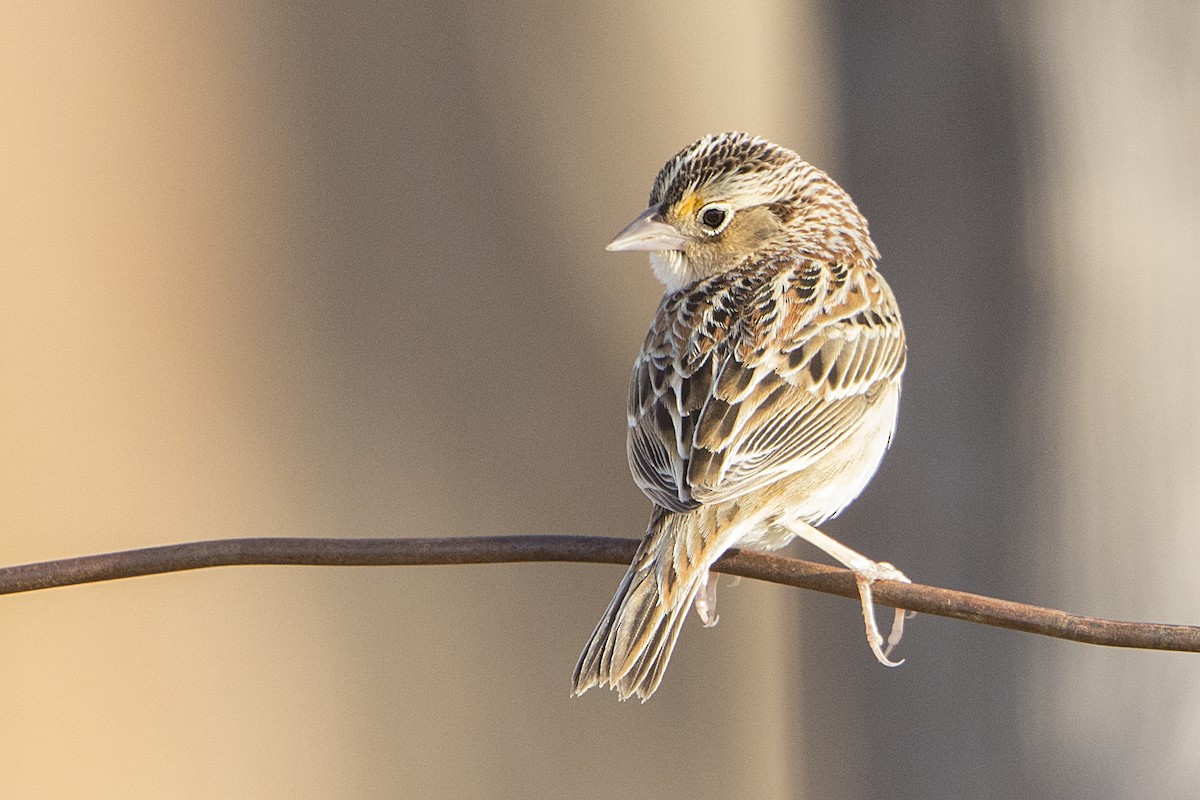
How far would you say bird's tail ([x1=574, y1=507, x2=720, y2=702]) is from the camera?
2.37 meters

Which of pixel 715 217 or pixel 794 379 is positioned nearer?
pixel 794 379

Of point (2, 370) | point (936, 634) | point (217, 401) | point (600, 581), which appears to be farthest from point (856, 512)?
point (2, 370)

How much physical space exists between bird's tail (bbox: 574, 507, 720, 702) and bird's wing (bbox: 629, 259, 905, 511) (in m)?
0.08

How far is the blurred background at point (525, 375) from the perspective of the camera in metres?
3.77

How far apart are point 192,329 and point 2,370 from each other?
20.4 inches

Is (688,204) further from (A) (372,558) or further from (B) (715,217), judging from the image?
(A) (372,558)

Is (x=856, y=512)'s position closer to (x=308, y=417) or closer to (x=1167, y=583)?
(x=1167, y=583)

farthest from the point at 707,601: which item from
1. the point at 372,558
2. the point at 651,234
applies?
the point at 372,558

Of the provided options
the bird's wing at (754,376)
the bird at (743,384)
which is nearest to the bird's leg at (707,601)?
the bird at (743,384)

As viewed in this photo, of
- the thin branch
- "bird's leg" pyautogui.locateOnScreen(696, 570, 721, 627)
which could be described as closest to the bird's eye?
"bird's leg" pyautogui.locateOnScreen(696, 570, 721, 627)

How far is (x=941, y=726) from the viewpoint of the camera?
4102mm

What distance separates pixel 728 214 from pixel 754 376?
0.65 meters

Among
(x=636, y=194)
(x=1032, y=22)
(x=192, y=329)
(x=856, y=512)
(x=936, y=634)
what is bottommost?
(x=936, y=634)

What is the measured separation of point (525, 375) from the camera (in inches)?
172
